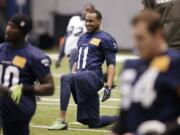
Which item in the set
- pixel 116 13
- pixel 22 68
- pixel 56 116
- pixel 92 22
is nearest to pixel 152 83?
pixel 22 68

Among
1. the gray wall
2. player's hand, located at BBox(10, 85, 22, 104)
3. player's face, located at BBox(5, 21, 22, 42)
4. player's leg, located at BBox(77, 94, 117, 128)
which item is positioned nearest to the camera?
player's hand, located at BBox(10, 85, 22, 104)

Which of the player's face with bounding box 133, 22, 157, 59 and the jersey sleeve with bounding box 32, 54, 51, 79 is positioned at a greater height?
the player's face with bounding box 133, 22, 157, 59

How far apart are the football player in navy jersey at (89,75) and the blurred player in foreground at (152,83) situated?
5051mm

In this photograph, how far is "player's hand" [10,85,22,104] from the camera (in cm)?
686

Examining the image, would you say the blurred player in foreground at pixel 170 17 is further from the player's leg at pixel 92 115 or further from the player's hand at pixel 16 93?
the player's hand at pixel 16 93

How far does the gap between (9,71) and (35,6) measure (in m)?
23.0

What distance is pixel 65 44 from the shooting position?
1653 cm

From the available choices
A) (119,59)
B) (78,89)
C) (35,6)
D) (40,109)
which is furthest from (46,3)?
(78,89)

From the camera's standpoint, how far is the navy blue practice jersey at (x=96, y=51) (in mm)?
10438

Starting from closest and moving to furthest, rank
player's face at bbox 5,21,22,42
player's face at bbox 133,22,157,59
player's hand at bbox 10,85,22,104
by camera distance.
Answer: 1. player's face at bbox 133,22,157,59
2. player's hand at bbox 10,85,22,104
3. player's face at bbox 5,21,22,42

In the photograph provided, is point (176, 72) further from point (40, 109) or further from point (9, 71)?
point (40, 109)

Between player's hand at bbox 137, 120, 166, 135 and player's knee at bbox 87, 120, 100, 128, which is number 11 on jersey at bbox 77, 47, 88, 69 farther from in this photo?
player's hand at bbox 137, 120, 166, 135

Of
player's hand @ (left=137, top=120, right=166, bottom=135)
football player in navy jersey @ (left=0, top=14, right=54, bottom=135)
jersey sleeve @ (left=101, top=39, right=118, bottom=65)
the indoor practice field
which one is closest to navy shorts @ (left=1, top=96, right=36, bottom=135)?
football player in navy jersey @ (left=0, top=14, right=54, bottom=135)

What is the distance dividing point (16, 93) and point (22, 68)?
247mm
